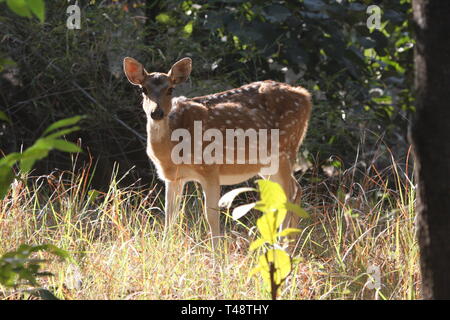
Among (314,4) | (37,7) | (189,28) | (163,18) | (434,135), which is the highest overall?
(163,18)

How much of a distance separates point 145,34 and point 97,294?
4716 millimetres

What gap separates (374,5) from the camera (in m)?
7.77

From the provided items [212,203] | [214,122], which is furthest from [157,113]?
[212,203]

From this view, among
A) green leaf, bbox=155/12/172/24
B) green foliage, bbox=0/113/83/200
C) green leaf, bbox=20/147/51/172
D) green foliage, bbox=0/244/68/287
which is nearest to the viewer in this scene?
green foliage, bbox=0/113/83/200

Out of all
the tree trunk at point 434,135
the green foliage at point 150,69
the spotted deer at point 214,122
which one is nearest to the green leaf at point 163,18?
the green foliage at point 150,69

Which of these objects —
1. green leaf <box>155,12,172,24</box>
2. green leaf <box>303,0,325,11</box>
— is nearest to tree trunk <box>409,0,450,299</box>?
green leaf <box>303,0,325,11</box>

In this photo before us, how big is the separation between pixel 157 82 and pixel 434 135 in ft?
11.1

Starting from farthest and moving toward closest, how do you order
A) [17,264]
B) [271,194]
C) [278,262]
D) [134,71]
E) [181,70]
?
[181,70] → [134,71] → [278,262] → [271,194] → [17,264]

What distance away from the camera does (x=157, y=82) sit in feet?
20.9

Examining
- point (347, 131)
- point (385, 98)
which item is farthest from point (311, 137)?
point (385, 98)

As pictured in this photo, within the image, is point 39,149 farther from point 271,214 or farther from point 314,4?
point 314,4

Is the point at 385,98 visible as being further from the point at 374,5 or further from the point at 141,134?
the point at 141,134

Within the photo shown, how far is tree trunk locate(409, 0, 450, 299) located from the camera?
3.27m

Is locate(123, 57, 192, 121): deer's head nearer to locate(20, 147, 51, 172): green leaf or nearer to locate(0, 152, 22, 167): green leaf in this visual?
locate(0, 152, 22, 167): green leaf
